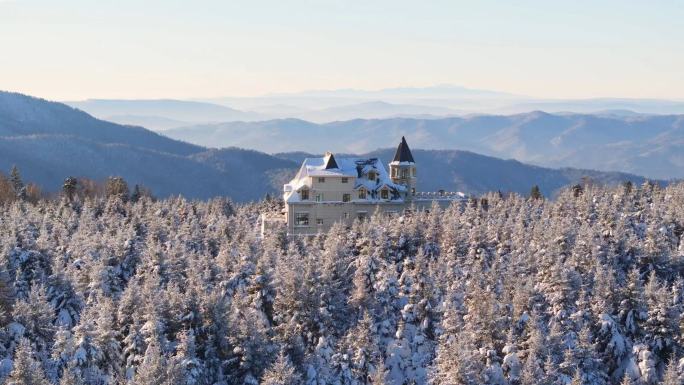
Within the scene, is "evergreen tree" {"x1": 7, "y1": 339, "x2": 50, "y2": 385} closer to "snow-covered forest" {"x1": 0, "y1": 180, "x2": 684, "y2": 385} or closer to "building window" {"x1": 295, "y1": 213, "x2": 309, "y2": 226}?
"snow-covered forest" {"x1": 0, "y1": 180, "x2": 684, "y2": 385}

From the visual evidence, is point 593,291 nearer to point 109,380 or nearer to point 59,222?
point 109,380

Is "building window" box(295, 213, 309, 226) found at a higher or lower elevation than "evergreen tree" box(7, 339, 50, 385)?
higher

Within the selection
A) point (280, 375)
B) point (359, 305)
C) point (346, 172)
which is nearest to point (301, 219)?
point (346, 172)

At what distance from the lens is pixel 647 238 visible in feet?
232

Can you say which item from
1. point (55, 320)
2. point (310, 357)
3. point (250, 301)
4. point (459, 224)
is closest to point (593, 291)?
point (459, 224)

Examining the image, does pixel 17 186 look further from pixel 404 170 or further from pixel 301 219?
pixel 404 170

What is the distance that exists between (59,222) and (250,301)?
37.1 meters

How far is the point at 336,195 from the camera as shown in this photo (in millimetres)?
86875

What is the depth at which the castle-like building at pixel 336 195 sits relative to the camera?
8594 cm

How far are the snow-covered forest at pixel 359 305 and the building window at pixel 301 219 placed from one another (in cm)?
498

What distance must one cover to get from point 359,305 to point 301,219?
2581 centimetres

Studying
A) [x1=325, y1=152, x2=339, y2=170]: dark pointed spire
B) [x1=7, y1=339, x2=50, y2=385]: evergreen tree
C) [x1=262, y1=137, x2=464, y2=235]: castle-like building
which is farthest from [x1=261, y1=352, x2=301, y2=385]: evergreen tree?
[x1=325, y1=152, x2=339, y2=170]: dark pointed spire

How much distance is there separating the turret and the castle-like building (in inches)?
150

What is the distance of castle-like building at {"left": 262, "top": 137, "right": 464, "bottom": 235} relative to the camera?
85938 mm
